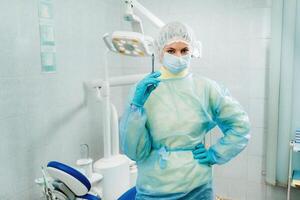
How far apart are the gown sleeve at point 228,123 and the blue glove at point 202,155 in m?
0.02

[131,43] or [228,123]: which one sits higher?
[131,43]

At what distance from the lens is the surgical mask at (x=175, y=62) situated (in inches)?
52.0

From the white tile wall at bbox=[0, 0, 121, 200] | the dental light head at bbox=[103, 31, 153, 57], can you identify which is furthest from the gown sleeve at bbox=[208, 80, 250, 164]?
the white tile wall at bbox=[0, 0, 121, 200]

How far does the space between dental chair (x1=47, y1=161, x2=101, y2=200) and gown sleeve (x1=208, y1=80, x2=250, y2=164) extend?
2.09 feet

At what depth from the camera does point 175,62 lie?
1.32 m

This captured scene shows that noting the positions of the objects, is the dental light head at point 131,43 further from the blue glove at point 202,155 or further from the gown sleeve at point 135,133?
the blue glove at point 202,155

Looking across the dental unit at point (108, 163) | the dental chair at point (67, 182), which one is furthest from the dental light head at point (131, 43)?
the dental chair at point (67, 182)

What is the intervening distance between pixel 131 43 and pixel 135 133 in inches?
20.5

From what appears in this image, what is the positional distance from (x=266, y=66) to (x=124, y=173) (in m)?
1.34

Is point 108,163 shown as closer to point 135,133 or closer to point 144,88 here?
point 135,133

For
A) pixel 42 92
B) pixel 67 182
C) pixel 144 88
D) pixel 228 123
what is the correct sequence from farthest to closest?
1. pixel 42 92
2. pixel 67 182
3. pixel 228 123
4. pixel 144 88

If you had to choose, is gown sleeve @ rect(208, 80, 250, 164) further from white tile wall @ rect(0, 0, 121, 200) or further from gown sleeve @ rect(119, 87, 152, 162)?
white tile wall @ rect(0, 0, 121, 200)

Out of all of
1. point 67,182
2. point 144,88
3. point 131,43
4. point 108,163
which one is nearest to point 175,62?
point 144,88

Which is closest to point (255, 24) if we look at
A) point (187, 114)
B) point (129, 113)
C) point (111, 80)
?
point (111, 80)
